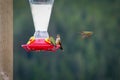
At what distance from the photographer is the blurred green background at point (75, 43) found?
5074 millimetres

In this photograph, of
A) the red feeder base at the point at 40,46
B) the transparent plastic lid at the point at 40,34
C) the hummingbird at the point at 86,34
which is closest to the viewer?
the red feeder base at the point at 40,46

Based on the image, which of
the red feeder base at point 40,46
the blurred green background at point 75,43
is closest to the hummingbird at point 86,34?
the blurred green background at point 75,43

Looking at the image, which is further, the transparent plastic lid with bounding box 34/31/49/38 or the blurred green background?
the blurred green background

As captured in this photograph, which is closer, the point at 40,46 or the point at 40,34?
the point at 40,46

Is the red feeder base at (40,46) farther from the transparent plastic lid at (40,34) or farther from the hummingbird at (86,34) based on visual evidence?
the hummingbird at (86,34)

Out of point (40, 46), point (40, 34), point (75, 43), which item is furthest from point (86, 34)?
point (40, 46)

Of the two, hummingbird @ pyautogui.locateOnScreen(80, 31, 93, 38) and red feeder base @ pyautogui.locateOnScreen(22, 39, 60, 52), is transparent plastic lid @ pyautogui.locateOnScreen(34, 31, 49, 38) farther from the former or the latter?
hummingbird @ pyautogui.locateOnScreen(80, 31, 93, 38)

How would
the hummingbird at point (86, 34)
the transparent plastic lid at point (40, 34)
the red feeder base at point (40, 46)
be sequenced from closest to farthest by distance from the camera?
the red feeder base at point (40, 46), the transparent plastic lid at point (40, 34), the hummingbird at point (86, 34)

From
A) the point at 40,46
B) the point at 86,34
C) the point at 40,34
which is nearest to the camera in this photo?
the point at 40,46

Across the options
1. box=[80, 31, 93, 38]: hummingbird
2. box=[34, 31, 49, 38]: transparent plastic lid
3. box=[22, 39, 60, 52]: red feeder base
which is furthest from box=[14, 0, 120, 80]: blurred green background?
box=[22, 39, 60, 52]: red feeder base

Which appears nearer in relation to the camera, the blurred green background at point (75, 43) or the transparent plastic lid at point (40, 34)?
the transparent plastic lid at point (40, 34)

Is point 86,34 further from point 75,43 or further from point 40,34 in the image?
point 40,34

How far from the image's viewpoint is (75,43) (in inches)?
201

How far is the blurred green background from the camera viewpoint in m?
5.07
